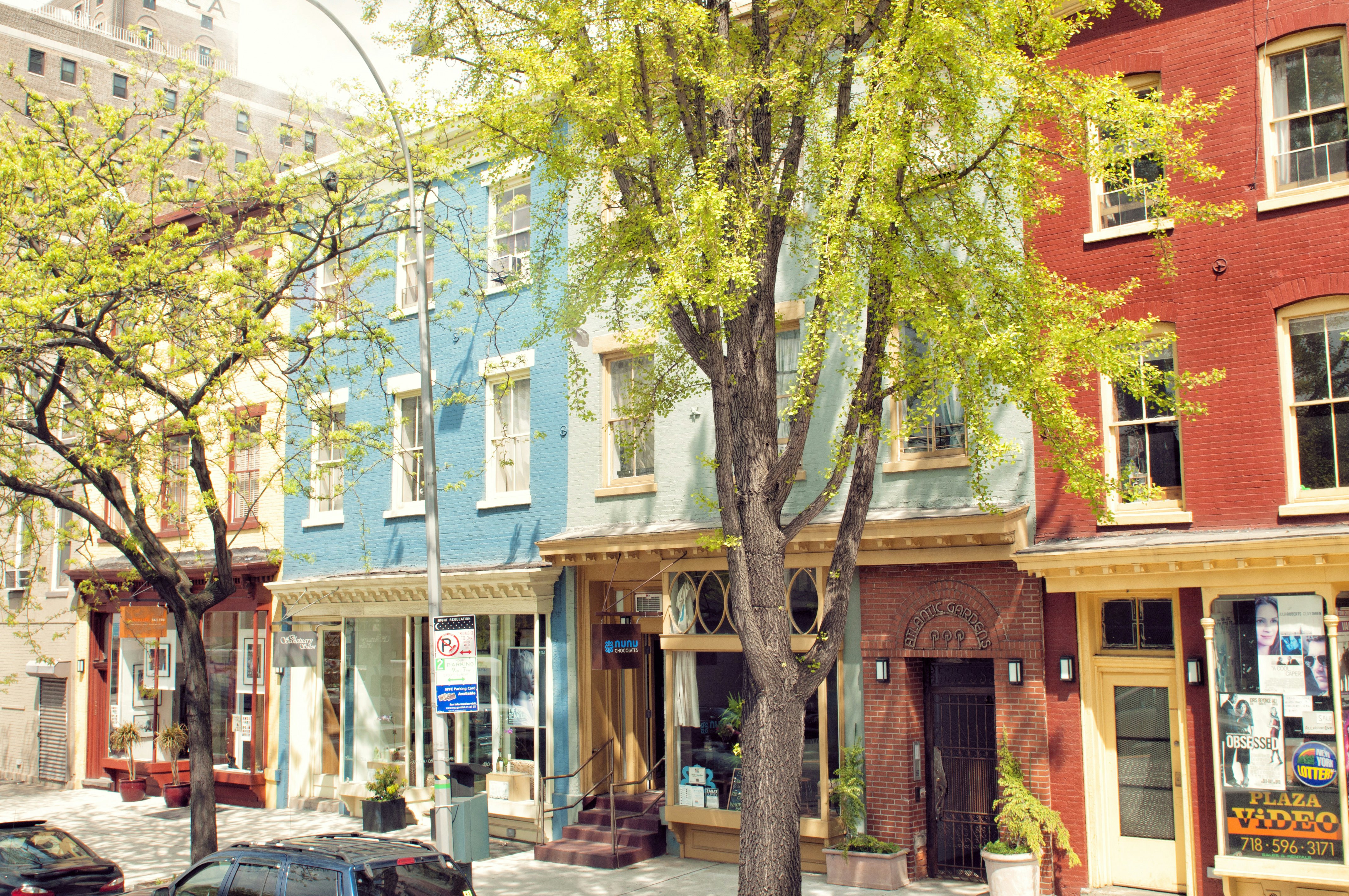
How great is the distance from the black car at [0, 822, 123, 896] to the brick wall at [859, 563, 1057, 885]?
9.53 m

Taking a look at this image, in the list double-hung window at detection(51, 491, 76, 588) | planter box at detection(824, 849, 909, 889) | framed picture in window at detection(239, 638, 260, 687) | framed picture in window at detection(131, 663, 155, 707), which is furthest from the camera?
double-hung window at detection(51, 491, 76, 588)

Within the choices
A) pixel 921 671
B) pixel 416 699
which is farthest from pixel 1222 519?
pixel 416 699

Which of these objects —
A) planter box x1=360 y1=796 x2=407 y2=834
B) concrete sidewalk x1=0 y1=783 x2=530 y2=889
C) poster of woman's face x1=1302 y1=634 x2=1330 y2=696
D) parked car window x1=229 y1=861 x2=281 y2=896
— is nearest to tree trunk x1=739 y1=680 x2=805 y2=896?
parked car window x1=229 y1=861 x2=281 y2=896

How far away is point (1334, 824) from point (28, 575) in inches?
1189

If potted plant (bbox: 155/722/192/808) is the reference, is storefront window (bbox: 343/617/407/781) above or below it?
above

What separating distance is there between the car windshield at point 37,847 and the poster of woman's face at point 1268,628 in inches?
549

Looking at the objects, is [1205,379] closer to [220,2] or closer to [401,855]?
[401,855]

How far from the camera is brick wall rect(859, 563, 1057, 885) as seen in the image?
43.5 ft

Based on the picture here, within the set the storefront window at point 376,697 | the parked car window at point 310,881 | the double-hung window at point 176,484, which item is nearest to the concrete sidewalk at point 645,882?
the storefront window at point 376,697

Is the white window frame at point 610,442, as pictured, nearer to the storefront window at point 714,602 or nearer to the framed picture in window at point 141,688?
the storefront window at point 714,602

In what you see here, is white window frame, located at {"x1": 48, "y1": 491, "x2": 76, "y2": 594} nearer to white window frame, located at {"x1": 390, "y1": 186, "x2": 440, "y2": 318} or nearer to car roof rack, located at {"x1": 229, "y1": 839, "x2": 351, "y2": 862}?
white window frame, located at {"x1": 390, "y1": 186, "x2": 440, "y2": 318}

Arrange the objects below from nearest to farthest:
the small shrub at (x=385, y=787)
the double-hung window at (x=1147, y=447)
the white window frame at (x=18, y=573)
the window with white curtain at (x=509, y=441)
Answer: the double-hung window at (x=1147, y=447) < the small shrub at (x=385, y=787) < the window with white curtain at (x=509, y=441) < the white window frame at (x=18, y=573)

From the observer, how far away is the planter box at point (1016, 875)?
41.3 ft

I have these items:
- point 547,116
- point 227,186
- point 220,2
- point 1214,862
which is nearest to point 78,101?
point 227,186
